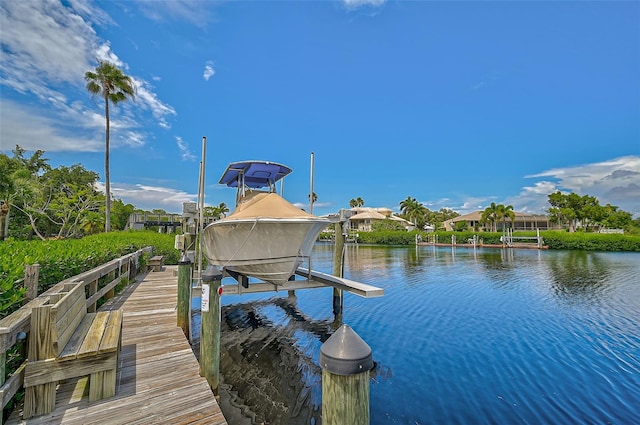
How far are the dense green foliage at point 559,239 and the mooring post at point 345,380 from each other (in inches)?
1939

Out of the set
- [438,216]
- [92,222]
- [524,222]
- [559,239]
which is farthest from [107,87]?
[438,216]

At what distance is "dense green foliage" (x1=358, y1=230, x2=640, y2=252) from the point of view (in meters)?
36.6

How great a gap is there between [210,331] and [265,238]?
8.29 ft

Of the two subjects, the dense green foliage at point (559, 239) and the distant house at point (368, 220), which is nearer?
the dense green foliage at point (559, 239)

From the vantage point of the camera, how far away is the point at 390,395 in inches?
192

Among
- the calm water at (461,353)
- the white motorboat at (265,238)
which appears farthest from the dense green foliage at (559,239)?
the white motorboat at (265,238)

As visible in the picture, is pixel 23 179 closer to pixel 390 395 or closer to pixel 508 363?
pixel 390 395

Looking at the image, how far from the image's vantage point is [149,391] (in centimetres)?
306

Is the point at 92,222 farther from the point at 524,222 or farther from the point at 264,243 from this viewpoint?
the point at 524,222

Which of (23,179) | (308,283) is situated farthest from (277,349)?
(23,179)

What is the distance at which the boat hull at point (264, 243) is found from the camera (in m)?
5.93

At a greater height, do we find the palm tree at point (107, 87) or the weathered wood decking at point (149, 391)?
Result: the palm tree at point (107, 87)

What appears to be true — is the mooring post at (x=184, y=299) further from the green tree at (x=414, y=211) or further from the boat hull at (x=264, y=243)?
the green tree at (x=414, y=211)

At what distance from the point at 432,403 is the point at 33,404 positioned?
4913mm
